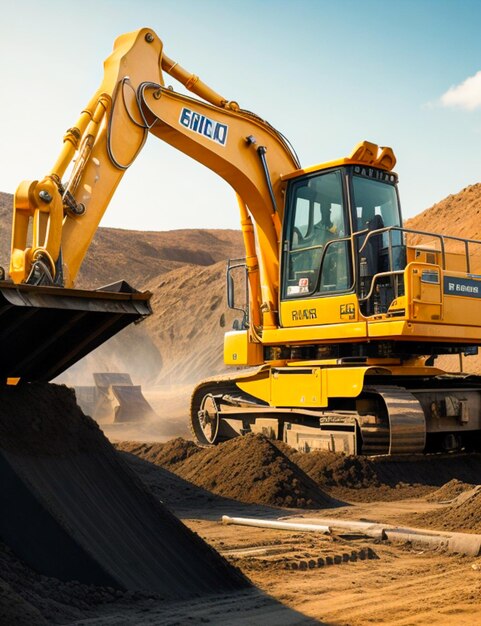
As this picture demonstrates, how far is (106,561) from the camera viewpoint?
5422 mm

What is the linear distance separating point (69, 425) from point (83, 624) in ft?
6.83

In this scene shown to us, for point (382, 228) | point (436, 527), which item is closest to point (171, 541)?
point (436, 527)

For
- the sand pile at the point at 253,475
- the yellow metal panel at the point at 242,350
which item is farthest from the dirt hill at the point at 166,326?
the sand pile at the point at 253,475

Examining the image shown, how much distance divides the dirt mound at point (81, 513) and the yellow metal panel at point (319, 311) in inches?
195

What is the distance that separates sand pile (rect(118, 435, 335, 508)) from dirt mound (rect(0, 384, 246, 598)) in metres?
3.62

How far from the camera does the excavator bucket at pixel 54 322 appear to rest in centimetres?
599

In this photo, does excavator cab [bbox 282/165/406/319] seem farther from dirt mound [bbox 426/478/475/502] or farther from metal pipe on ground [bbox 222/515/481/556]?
metal pipe on ground [bbox 222/515/481/556]

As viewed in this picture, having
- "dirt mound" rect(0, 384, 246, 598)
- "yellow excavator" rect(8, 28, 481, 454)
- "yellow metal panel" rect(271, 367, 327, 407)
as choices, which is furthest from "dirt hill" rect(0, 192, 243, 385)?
"dirt mound" rect(0, 384, 246, 598)

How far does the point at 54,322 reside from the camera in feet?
20.9

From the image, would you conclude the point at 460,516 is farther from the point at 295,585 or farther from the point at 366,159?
the point at 366,159

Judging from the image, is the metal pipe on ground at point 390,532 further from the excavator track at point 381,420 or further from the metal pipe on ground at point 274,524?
the excavator track at point 381,420

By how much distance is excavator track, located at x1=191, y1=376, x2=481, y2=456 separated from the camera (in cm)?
1052

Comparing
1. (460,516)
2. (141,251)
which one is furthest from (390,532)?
(141,251)

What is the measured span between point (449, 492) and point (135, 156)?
18.3 feet
